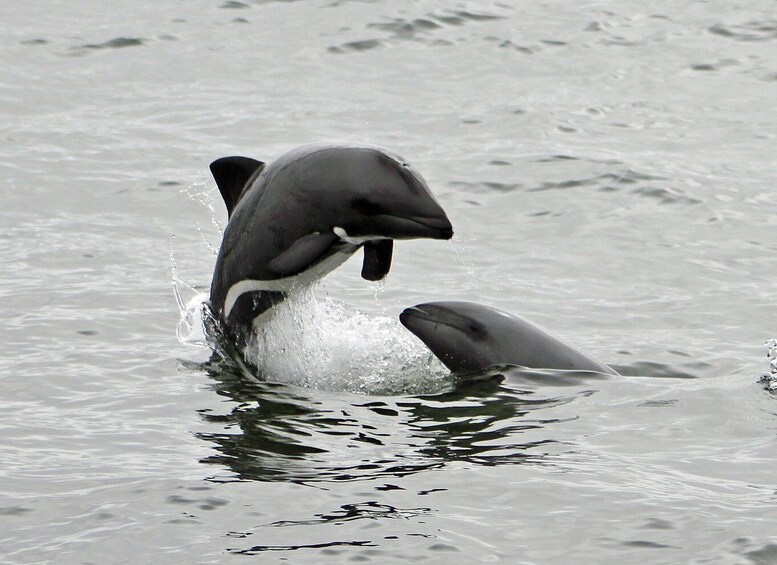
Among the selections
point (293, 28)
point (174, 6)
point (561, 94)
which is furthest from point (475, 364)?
point (174, 6)

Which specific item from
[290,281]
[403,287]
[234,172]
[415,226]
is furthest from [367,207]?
[403,287]

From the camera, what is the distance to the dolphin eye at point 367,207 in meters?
10.1

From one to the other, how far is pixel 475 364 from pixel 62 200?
775cm

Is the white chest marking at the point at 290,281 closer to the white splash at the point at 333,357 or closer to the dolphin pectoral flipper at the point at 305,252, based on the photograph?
the dolphin pectoral flipper at the point at 305,252

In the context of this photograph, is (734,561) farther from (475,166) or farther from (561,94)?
(561,94)

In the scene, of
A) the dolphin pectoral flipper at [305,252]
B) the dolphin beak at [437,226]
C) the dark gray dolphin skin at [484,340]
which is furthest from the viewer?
the dark gray dolphin skin at [484,340]

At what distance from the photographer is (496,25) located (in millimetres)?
26234

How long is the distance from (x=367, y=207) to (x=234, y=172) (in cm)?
160

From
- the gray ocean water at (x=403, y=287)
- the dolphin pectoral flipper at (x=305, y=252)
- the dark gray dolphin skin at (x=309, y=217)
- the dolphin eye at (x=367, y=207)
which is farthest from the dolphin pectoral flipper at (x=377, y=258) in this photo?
the gray ocean water at (x=403, y=287)

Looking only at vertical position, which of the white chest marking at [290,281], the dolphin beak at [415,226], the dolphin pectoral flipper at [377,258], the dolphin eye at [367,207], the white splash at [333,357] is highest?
the dolphin eye at [367,207]

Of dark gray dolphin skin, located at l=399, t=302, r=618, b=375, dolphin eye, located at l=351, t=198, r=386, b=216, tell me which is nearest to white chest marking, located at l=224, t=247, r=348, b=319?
dolphin eye, located at l=351, t=198, r=386, b=216

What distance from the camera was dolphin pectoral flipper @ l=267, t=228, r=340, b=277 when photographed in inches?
411

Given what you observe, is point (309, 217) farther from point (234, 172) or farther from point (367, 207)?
point (234, 172)

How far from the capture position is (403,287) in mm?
14789
